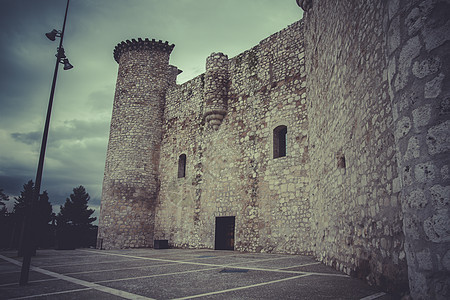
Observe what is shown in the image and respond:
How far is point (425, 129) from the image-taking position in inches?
83.7

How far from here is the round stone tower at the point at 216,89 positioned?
12914 millimetres

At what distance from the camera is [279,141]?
11.1 meters

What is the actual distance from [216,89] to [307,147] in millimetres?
5337

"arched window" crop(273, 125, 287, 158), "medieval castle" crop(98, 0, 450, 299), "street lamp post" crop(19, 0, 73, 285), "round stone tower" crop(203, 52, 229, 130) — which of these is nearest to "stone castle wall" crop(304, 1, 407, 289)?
"medieval castle" crop(98, 0, 450, 299)

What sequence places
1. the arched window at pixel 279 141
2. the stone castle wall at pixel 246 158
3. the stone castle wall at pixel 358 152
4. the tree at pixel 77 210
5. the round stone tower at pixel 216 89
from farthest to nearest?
1. the tree at pixel 77 210
2. the round stone tower at pixel 216 89
3. the arched window at pixel 279 141
4. the stone castle wall at pixel 246 158
5. the stone castle wall at pixel 358 152

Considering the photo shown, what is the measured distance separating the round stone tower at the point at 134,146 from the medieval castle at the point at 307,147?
0.25 ft

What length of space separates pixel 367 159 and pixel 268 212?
677cm

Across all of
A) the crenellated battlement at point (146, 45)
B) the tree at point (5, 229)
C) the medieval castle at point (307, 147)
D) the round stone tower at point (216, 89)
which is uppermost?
the crenellated battlement at point (146, 45)

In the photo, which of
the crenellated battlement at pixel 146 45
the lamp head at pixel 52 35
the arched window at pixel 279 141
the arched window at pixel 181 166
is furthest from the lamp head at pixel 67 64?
the crenellated battlement at pixel 146 45

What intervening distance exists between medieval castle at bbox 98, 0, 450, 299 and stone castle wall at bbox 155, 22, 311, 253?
0.16 feet

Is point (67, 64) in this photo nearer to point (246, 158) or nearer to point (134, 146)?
point (246, 158)

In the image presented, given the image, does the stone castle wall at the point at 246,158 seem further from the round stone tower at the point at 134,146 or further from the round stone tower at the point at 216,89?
the round stone tower at the point at 134,146

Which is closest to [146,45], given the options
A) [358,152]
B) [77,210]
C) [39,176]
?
[39,176]

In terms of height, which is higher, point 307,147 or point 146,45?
point 146,45
